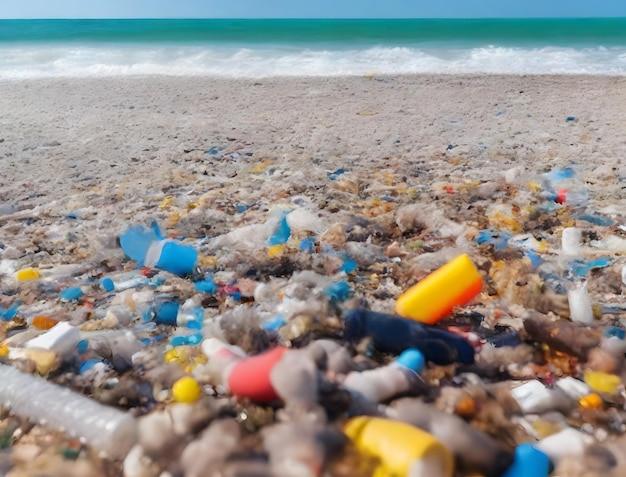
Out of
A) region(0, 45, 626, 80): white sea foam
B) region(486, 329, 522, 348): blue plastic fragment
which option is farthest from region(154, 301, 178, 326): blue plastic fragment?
region(0, 45, 626, 80): white sea foam

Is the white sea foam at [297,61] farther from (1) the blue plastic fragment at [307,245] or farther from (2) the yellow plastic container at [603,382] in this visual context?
(2) the yellow plastic container at [603,382]

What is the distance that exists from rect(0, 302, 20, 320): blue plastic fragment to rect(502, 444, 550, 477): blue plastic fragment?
1.61 m

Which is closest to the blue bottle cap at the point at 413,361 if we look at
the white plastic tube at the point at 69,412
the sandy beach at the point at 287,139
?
the white plastic tube at the point at 69,412

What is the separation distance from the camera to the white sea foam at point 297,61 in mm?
9023

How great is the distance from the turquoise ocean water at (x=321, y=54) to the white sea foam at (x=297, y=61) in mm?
16

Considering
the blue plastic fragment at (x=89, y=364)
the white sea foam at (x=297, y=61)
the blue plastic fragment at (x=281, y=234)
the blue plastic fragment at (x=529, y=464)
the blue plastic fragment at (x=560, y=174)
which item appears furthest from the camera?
the white sea foam at (x=297, y=61)

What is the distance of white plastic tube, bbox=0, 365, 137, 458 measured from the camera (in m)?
1.22

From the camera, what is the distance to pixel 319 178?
10.8ft

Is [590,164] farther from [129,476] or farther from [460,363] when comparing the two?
[129,476]

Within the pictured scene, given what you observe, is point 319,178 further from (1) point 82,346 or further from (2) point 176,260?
(1) point 82,346

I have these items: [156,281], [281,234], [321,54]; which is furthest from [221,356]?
[321,54]

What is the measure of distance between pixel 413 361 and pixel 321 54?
34.5 feet

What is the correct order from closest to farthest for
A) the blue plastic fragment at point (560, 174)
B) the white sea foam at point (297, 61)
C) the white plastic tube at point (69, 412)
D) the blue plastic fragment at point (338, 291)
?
the white plastic tube at point (69, 412), the blue plastic fragment at point (338, 291), the blue plastic fragment at point (560, 174), the white sea foam at point (297, 61)

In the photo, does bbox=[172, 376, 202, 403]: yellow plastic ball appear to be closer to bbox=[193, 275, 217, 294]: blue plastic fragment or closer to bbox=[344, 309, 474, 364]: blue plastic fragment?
bbox=[344, 309, 474, 364]: blue plastic fragment
